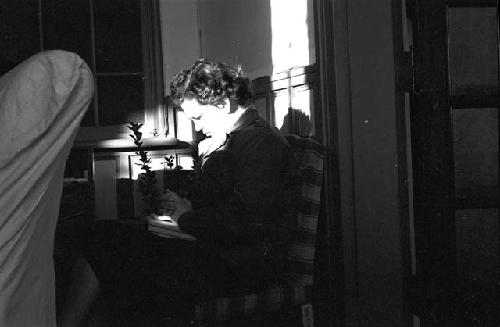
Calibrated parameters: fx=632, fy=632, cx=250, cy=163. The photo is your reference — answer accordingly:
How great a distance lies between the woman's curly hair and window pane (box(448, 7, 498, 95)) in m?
0.78

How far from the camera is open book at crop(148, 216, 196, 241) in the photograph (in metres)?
2.02

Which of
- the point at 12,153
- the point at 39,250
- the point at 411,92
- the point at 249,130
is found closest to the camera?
the point at 12,153

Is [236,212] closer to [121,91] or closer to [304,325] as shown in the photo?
[304,325]

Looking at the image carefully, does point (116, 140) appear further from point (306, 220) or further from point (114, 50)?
point (306, 220)

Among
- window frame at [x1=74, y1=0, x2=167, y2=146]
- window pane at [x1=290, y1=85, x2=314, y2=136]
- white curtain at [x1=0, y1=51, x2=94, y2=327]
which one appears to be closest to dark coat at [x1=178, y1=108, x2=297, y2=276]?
window pane at [x1=290, y1=85, x2=314, y2=136]

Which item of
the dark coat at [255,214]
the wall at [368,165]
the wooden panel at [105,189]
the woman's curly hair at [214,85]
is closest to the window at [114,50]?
the wooden panel at [105,189]

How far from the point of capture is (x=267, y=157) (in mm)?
1981

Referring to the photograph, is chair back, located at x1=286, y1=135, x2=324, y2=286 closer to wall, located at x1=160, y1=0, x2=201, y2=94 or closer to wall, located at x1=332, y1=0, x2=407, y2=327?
wall, located at x1=332, y1=0, x2=407, y2=327

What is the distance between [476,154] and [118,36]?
2.48 meters

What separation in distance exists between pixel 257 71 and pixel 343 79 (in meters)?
0.98

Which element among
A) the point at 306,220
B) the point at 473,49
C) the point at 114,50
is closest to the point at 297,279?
the point at 306,220

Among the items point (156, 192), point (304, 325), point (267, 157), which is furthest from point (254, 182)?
point (156, 192)

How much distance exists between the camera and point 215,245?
1.96 m

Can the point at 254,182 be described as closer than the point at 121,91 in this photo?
Yes
